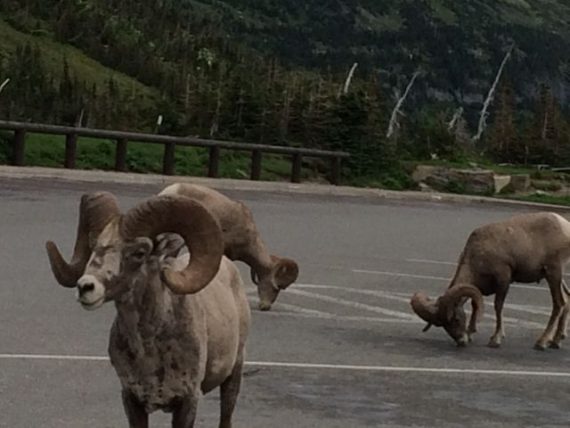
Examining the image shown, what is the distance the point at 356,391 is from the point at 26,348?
251 cm

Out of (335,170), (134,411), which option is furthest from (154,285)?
(335,170)

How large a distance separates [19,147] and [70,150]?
1.24m

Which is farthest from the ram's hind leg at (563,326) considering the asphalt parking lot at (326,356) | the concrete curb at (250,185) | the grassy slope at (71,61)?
the grassy slope at (71,61)

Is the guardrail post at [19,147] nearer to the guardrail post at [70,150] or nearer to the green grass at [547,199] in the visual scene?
the guardrail post at [70,150]

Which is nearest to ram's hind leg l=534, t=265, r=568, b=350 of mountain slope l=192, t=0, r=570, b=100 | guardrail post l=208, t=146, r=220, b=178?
guardrail post l=208, t=146, r=220, b=178

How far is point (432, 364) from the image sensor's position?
13.2 metres

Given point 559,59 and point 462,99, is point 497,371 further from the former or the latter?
point 559,59

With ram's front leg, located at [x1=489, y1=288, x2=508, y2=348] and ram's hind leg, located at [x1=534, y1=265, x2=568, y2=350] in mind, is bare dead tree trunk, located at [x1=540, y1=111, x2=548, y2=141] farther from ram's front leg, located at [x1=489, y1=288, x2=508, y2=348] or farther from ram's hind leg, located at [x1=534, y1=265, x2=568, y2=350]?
ram's front leg, located at [x1=489, y1=288, x2=508, y2=348]

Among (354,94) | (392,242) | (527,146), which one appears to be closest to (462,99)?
(527,146)

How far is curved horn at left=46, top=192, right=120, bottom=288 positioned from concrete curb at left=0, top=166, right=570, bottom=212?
70.2 feet

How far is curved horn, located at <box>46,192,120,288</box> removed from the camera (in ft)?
26.2

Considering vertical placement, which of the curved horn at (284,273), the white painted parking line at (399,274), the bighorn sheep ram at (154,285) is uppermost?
the bighorn sheep ram at (154,285)

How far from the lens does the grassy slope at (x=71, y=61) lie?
157 ft

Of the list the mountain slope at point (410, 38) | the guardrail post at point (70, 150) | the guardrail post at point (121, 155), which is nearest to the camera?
the guardrail post at point (70, 150)
